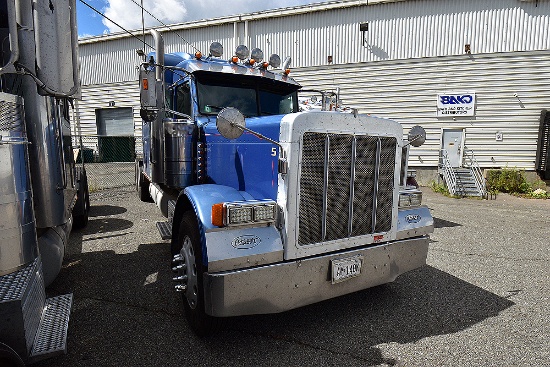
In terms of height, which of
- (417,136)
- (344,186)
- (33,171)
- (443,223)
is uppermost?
(417,136)

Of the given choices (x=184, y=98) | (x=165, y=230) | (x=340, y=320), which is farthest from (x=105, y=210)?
(x=340, y=320)

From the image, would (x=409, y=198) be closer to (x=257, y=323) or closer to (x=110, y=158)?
(x=257, y=323)

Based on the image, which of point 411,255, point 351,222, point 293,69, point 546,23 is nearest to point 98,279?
point 351,222

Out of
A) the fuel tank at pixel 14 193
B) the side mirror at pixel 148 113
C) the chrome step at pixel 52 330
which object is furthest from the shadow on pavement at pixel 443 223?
the fuel tank at pixel 14 193

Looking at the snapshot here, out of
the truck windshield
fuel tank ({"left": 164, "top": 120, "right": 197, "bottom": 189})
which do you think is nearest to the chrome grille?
the truck windshield

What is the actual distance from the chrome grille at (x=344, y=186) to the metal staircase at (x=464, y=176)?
9.77 metres

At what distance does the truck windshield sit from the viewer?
415 cm

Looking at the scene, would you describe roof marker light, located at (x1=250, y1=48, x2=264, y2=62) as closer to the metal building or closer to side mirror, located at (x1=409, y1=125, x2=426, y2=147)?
side mirror, located at (x1=409, y1=125, x2=426, y2=147)

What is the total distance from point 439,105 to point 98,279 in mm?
13189

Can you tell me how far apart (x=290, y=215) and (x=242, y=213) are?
0.39m

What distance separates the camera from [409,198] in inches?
138

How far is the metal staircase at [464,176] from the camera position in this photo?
11594 mm

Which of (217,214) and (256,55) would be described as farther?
(256,55)

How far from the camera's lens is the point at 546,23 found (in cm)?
1207
